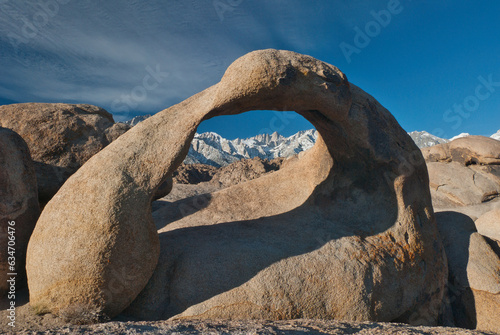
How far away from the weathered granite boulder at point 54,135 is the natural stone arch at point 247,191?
1.01 m

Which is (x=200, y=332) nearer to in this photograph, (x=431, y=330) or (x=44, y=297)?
(x=44, y=297)

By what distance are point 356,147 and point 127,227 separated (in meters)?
2.48

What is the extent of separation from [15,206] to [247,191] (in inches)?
95.0

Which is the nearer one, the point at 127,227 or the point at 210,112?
the point at 127,227

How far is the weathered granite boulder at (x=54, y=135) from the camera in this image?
344 cm

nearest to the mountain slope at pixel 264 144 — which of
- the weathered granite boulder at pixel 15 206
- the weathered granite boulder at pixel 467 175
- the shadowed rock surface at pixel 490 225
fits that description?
the weathered granite boulder at pixel 467 175

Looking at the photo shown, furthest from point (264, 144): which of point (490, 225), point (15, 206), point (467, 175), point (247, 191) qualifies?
point (15, 206)

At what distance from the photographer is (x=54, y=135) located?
358cm

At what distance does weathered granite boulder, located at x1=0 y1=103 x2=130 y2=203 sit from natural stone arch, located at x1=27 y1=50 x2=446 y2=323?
3.31 ft

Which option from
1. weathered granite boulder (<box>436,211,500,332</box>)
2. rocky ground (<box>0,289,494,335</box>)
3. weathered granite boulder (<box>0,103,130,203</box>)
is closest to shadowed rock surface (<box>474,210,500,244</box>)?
weathered granite boulder (<box>436,211,500,332</box>)

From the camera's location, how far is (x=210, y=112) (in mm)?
2877

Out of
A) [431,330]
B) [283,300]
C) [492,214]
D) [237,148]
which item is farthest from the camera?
[237,148]

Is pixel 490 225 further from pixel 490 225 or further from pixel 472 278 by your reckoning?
pixel 472 278

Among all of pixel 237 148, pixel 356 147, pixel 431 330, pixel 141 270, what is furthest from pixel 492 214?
pixel 237 148
